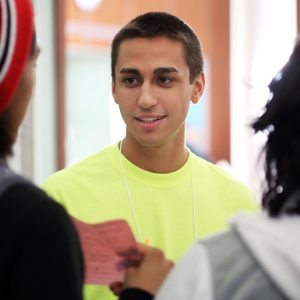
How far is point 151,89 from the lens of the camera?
5.69 ft

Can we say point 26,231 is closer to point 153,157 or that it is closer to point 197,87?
point 153,157

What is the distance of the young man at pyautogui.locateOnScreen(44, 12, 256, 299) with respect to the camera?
1.65m

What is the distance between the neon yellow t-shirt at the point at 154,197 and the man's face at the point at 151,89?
10cm

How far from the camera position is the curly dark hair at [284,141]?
2.90 feet

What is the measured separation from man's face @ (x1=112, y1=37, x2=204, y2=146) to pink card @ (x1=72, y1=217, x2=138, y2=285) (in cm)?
65

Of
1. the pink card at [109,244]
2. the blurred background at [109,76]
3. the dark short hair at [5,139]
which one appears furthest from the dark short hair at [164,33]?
the blurred background at [109,76]

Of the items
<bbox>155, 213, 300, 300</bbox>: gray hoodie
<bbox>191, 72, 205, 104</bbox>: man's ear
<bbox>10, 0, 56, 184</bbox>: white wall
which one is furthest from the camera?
<bbox>10, 0, 56, 184</bbox>: white wall

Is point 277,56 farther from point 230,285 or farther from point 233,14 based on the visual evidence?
point 230,285

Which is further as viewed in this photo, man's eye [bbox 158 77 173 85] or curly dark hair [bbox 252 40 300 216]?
man's eye [bbox 158 77 173 85]

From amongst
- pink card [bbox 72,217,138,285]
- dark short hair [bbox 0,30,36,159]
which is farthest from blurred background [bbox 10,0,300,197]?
dark short hair [bbox 0,30,36,159]

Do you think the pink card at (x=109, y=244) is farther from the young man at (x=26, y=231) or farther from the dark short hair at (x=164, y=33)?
the dark short hair at (x=164, y=33)

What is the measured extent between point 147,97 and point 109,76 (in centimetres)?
204

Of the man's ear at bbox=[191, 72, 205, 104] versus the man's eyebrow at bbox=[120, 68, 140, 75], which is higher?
the man's eyebrow at bbox=[120, 68, 140, 75]

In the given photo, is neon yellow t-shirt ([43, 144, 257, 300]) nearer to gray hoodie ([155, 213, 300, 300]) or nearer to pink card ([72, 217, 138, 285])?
pink card ([72, 217, 138, 285])
